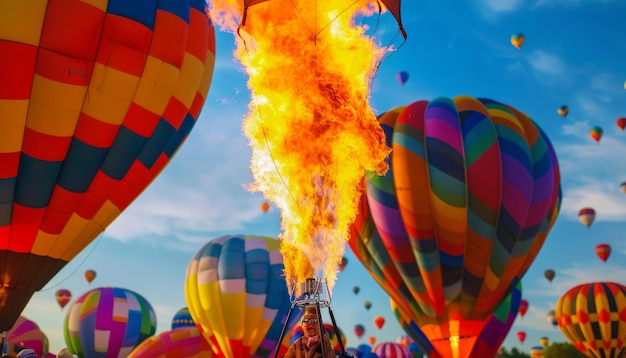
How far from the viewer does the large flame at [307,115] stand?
8797 mm

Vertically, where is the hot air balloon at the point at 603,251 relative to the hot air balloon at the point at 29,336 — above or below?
above

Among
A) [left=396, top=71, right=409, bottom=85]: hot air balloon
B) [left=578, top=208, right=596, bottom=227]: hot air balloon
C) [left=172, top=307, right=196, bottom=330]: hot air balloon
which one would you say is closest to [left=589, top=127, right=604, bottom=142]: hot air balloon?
[left=578, top=208, right=596, bottom=227]: hot air balloon

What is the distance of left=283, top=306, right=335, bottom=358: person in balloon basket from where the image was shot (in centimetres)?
643

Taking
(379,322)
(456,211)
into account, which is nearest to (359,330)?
(379,322)

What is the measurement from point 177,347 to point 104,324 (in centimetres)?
559

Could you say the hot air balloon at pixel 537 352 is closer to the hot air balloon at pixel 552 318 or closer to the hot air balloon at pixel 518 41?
the hot air balloon at pixel 552 318

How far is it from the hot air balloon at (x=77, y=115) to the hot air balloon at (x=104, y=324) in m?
14.5

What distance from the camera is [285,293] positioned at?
21.7 meters

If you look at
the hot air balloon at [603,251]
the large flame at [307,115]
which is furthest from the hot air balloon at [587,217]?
the large flame at [307,115]

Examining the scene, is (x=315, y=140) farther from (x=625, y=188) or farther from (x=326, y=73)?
(x=625, y=188)

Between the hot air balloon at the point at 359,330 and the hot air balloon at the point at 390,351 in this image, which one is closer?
the hot air balloon at the point at 390,351

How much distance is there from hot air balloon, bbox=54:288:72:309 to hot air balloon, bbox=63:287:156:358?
4970mm

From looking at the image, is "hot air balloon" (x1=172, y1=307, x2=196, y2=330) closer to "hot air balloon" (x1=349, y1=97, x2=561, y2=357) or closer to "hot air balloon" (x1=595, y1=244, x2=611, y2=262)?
"hot air balloon" (x1=349, y1=97, x2=561, y2=357)

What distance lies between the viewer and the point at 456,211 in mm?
17141
